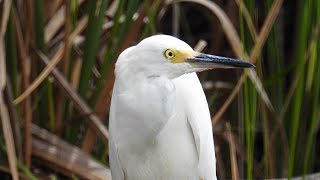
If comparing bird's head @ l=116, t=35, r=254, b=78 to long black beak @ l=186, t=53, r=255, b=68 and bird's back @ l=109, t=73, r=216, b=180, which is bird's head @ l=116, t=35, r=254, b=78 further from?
bird's back @ l=109, t=73, r=216, b=180

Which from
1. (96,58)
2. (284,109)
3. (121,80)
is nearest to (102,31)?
(96,58)

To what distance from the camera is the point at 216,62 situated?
149cm

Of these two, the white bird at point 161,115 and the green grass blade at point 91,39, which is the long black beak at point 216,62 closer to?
the white bird at point 161,115

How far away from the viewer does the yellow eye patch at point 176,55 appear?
150 centimetres

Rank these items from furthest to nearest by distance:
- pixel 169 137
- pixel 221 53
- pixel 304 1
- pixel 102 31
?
1. pixel 221 53
2. pixel 102 31
3. pixel 304 1
4. pixel 169 137

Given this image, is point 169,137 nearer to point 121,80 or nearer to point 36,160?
point 121,80

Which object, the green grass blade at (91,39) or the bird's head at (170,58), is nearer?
the bird's head at (170,58)

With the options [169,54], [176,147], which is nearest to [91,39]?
[176,147]

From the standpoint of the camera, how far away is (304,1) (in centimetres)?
189

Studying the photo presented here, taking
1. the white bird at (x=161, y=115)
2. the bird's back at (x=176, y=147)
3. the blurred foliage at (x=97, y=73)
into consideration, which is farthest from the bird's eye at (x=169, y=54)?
the blurred foliage at (x=97, y=73)

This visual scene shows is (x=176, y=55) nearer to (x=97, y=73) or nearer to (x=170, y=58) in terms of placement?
(x=170, y=58)

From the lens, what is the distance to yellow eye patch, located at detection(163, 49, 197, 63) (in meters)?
1.50

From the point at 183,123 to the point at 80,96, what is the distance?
53 cm

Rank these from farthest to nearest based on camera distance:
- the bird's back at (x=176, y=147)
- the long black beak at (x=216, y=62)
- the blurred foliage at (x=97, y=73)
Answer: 1. the blurred foliage at (x=97, y=73)
2. the bird's back at (x=176, y=147)
3. the long black beak at (x=216, y=62)
